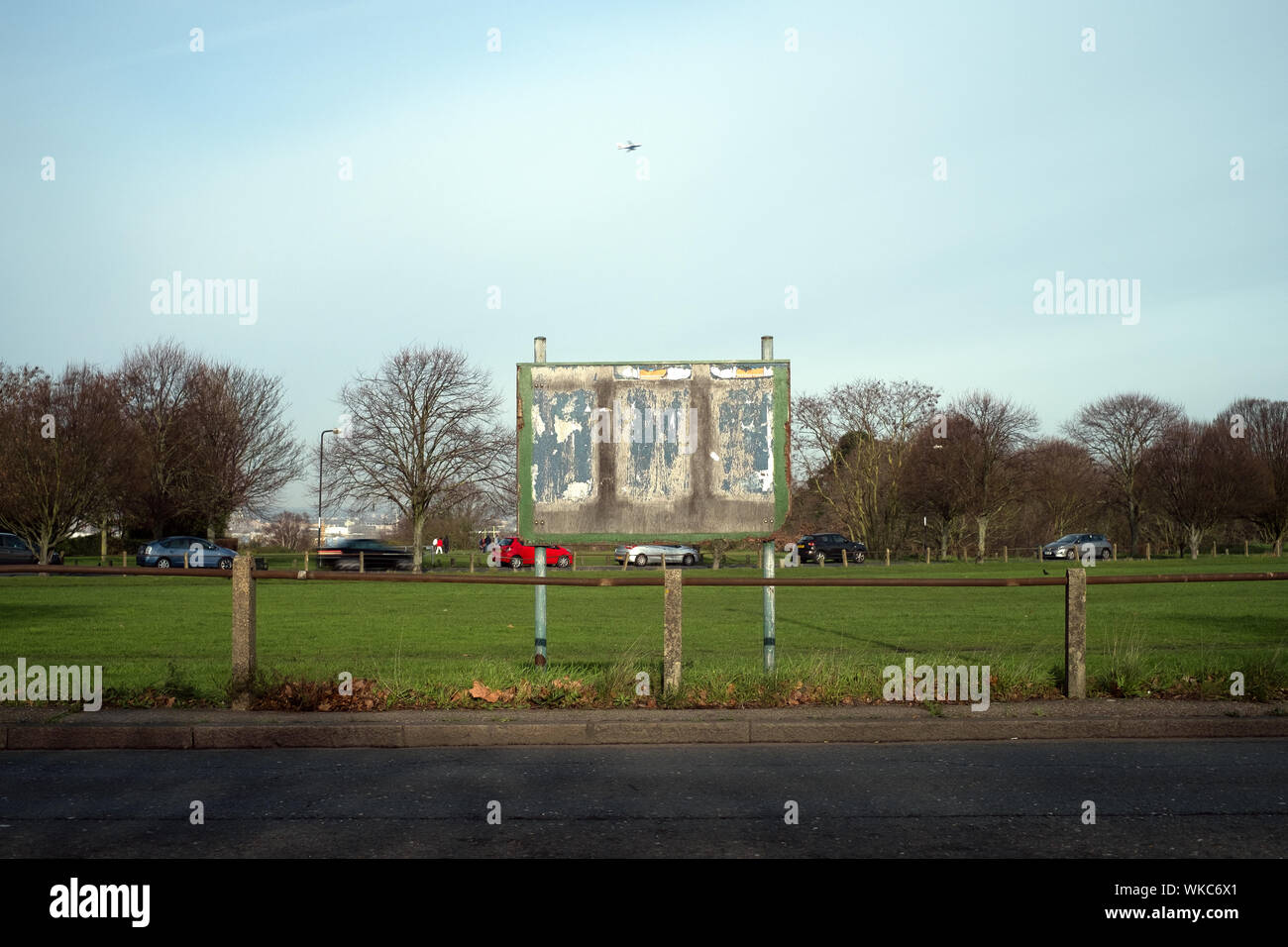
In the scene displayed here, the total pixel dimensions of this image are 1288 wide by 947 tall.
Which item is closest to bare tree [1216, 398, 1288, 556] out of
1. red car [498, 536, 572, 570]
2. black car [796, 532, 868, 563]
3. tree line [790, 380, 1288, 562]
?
tree line [790, 380, 1288, 562]

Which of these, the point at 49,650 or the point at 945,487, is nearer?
the point at 49,650

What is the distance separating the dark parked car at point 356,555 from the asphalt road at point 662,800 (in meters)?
44.9

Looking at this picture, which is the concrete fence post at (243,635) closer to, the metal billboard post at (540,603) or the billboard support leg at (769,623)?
the metal billboard post at (540,603)

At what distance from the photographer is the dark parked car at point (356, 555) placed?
5225 cm

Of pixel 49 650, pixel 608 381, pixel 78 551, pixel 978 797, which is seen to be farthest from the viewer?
pixel 78 551

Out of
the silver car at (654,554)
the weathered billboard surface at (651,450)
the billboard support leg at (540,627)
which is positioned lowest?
the silver car at (654,554)

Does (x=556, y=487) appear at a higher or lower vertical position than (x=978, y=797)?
higher

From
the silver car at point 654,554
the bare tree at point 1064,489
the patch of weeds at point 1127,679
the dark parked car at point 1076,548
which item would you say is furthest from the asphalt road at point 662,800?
the bare tree at point 1064,489

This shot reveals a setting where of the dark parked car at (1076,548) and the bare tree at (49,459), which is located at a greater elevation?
the bare tree at (49,459)

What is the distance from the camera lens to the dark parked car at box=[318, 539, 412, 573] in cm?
5225

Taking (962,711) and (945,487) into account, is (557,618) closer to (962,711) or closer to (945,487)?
(962,711)
